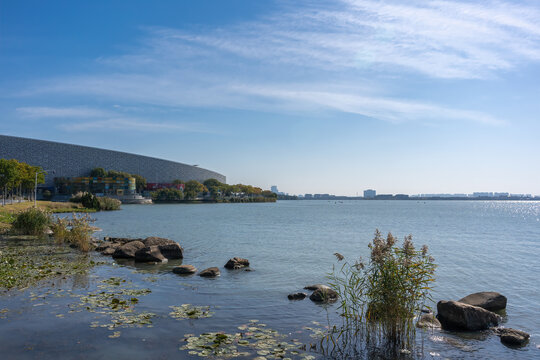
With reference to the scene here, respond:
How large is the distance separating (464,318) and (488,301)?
9.12ft

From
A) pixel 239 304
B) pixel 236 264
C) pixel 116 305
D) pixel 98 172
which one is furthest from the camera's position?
pixel 98 172

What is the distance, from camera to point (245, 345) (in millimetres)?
10062

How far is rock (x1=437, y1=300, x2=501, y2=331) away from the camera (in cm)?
1195

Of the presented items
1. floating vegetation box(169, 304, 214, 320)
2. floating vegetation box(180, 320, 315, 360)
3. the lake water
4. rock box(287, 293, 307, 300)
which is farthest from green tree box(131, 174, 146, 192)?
floating vegetation box(180, 320, 315, 360)

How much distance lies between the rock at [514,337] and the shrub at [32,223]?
33885 millimetres

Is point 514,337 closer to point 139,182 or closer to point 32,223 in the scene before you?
point 32,223

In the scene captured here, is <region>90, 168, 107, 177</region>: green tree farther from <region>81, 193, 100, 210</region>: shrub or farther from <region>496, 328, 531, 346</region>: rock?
<region>496, 328, 531, 346</region>: rock

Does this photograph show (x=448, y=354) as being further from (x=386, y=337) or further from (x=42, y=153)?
Result: (x=42, y=153)

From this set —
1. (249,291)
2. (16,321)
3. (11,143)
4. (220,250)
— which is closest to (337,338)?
(249,291)

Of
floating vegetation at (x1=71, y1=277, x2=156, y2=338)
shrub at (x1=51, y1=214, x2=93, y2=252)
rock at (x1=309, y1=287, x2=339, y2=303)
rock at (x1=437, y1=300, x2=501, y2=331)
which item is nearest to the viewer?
floating vegetation at (x1=71, y1=277, x2=156, y2=338)

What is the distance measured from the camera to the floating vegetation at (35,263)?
1615 cm

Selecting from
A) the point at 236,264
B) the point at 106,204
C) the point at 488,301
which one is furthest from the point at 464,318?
the point at 106,204

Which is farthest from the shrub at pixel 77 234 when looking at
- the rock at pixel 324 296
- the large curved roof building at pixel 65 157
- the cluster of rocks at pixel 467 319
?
the large curved roof building at pixel 65 157

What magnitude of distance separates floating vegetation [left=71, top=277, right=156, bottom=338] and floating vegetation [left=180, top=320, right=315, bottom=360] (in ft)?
6.68
